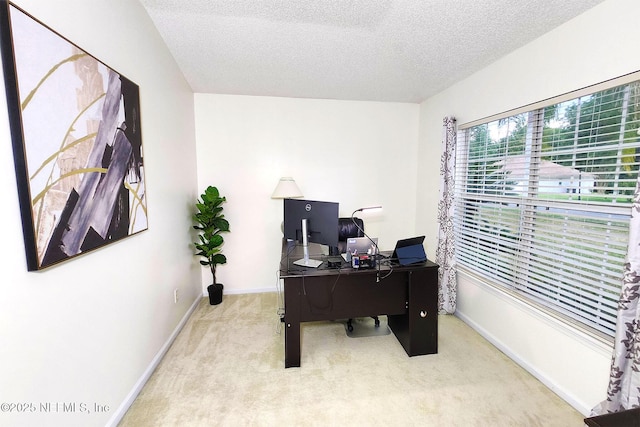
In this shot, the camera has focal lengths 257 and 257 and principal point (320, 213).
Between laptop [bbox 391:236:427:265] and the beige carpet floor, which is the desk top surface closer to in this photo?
laptop [bbox 391:236:427:265]

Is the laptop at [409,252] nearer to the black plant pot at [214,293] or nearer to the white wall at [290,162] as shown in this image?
the white wall at [290,162]

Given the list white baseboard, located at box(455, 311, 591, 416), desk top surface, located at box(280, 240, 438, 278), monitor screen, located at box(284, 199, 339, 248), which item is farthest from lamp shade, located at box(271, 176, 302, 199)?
white baseboard, located at box(455, 311, 591, 416)

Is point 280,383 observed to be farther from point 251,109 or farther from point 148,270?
point 251,109

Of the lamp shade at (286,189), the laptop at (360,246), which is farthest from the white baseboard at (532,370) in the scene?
the lamp shade at (286,189)

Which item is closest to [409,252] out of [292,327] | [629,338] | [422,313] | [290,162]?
[422,313]

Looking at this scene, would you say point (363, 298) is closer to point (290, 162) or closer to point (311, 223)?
point (311, 223)

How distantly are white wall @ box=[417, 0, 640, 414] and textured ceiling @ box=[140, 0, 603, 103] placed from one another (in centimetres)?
12

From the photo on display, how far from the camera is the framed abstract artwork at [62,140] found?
3.13 feet

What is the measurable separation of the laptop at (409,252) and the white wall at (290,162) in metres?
1.56

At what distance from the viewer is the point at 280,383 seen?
6.31 feet

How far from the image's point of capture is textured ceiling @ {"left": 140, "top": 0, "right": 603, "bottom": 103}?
5.61 feet

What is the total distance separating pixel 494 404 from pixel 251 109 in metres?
3.74

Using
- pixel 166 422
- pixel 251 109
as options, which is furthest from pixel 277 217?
pixel 166 422

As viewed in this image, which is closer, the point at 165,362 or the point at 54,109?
the point at 54,109
